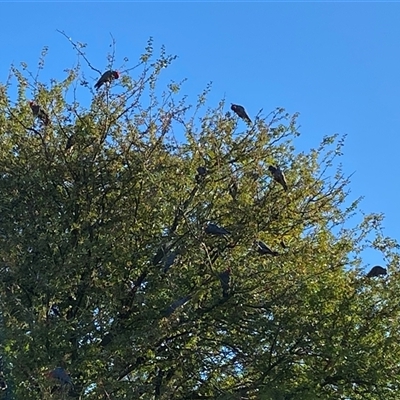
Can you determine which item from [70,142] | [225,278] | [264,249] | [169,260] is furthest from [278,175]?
[70,142]

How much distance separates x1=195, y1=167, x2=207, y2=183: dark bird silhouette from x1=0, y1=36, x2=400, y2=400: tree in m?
0.05

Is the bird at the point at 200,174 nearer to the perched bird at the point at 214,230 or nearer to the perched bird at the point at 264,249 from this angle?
the perched bird at the point at 214,230

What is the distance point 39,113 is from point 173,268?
112 inches

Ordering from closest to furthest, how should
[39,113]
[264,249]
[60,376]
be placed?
[60,376]
[264,249]
[39,113]

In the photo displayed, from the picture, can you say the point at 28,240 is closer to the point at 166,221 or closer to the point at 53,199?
the point at 53,199

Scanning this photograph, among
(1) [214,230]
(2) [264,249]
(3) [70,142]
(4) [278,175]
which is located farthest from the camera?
(3) [70,142]

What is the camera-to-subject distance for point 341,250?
34.2 ft

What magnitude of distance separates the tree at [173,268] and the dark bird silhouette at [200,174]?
47 mm

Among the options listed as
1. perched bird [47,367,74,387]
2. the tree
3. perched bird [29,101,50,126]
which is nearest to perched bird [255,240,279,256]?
the tree

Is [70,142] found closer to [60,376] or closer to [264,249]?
[264,249]

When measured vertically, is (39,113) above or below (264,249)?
above

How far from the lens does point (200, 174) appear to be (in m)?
9.89

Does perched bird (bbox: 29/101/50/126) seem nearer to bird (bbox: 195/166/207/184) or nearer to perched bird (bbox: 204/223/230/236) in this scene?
bird (bbox: 195/166/207/184)

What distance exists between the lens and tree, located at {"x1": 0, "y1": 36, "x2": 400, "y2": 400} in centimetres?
900
